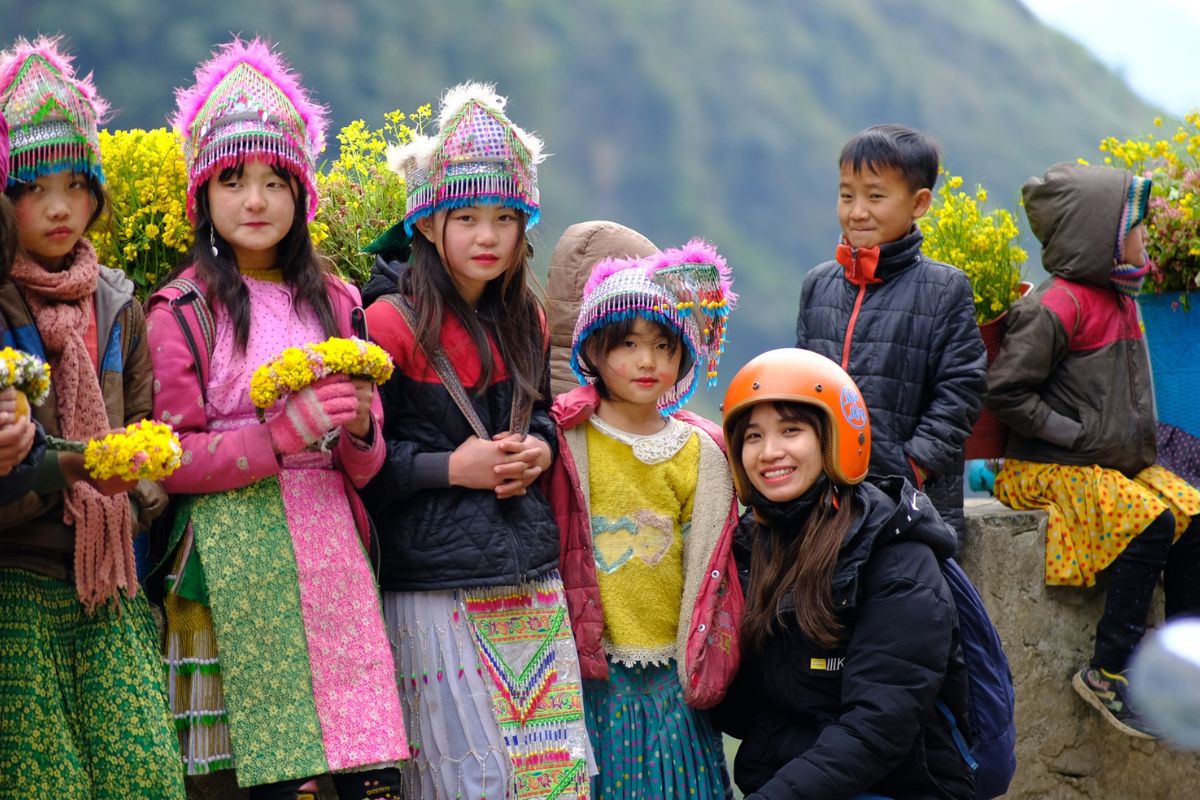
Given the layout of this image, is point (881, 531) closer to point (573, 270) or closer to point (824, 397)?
point (824, 397)

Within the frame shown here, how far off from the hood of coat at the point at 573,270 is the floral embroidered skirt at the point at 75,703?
1.99 metres

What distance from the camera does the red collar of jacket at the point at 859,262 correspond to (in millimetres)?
5117

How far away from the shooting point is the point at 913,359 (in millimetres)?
5039

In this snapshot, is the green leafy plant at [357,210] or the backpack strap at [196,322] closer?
the backpack strap at [196,322]

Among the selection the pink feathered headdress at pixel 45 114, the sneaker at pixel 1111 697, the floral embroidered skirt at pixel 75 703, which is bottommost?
the sneaker at pixel 1111 697

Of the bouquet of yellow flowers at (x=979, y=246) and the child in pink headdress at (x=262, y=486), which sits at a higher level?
the bouquet of yellow flowers at (x=979, y=246)

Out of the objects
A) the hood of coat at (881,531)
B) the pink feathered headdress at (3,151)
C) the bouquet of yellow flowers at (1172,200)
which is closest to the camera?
the pink feathered headdress at (3,151)

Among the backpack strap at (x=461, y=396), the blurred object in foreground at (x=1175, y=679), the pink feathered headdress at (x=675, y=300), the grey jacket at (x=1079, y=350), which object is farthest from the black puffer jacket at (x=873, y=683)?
the grey jacket at (x=1079, y=350)

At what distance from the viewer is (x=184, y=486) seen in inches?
126

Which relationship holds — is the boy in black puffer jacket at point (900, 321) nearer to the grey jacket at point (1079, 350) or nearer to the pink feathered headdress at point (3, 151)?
the grey jacket at point (1079, 350)

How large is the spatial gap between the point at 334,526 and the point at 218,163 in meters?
0.91

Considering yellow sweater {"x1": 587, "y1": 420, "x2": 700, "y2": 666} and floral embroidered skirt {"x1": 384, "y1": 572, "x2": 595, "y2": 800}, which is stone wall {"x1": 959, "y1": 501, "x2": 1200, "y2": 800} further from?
floral embroidered skirt {"x1": 384, "y1": 572, "x2": 595, "y2": 800}

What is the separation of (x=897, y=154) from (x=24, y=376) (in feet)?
11.1

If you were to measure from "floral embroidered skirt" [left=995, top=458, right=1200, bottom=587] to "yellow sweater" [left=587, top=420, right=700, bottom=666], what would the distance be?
99.9 inches
